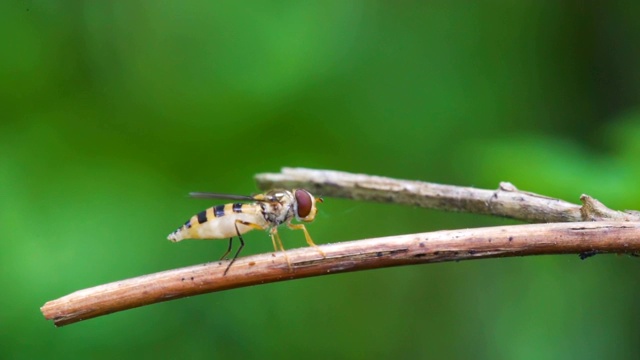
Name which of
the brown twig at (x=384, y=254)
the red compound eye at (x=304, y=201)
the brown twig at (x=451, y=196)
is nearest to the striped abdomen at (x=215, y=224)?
the red compound eye at (x=304, y=201)

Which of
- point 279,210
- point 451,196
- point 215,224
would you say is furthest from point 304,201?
point 451,196

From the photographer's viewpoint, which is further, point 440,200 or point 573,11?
point 573,11

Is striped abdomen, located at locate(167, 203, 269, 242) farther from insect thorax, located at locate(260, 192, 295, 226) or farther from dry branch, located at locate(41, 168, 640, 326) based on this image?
dry branch, located at locate(41, 168, 640, 326)

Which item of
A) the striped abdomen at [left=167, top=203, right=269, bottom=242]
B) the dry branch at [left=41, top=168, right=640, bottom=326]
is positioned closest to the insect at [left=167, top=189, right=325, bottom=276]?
the striped abdomen at [left=167, top=203, right=269, bottom=242]

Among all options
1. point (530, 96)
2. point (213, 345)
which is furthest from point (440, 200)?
point (530, 96)

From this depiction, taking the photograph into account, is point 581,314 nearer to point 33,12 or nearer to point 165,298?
point 165,298

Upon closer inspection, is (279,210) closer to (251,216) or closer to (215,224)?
(251,216)
